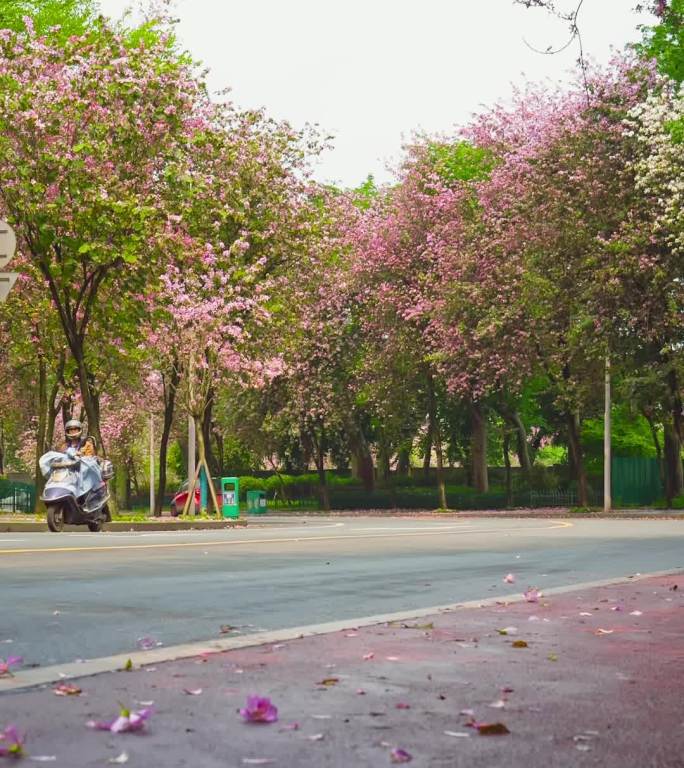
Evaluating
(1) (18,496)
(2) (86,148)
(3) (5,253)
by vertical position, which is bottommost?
(1) (18,496)

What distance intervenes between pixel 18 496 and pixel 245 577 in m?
51.4

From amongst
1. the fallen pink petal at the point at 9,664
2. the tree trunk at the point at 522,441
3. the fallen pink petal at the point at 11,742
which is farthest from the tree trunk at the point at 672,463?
the fallen pink petal at the point at 11,742

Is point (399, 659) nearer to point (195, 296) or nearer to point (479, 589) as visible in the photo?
point (479, 589)

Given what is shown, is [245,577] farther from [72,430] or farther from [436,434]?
[436,434]

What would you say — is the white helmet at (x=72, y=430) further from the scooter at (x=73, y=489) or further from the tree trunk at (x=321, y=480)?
the tree trunk at (x=321, y=480)

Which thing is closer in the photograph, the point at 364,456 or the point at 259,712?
the point at 259,712

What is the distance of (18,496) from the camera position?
62500mm

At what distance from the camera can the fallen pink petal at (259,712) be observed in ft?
17.4

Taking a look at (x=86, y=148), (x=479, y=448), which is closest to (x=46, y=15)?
(x=86, y=148)

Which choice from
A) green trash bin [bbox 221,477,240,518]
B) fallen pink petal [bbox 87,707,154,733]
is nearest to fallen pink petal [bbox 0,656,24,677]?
fallen pink petal [bbox 87,707,154,733]

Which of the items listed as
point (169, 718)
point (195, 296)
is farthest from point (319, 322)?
point (169, 718)

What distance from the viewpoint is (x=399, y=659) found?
284 inches

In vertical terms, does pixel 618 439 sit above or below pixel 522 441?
above

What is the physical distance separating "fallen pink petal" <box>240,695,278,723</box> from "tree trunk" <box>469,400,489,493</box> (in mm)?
52278
